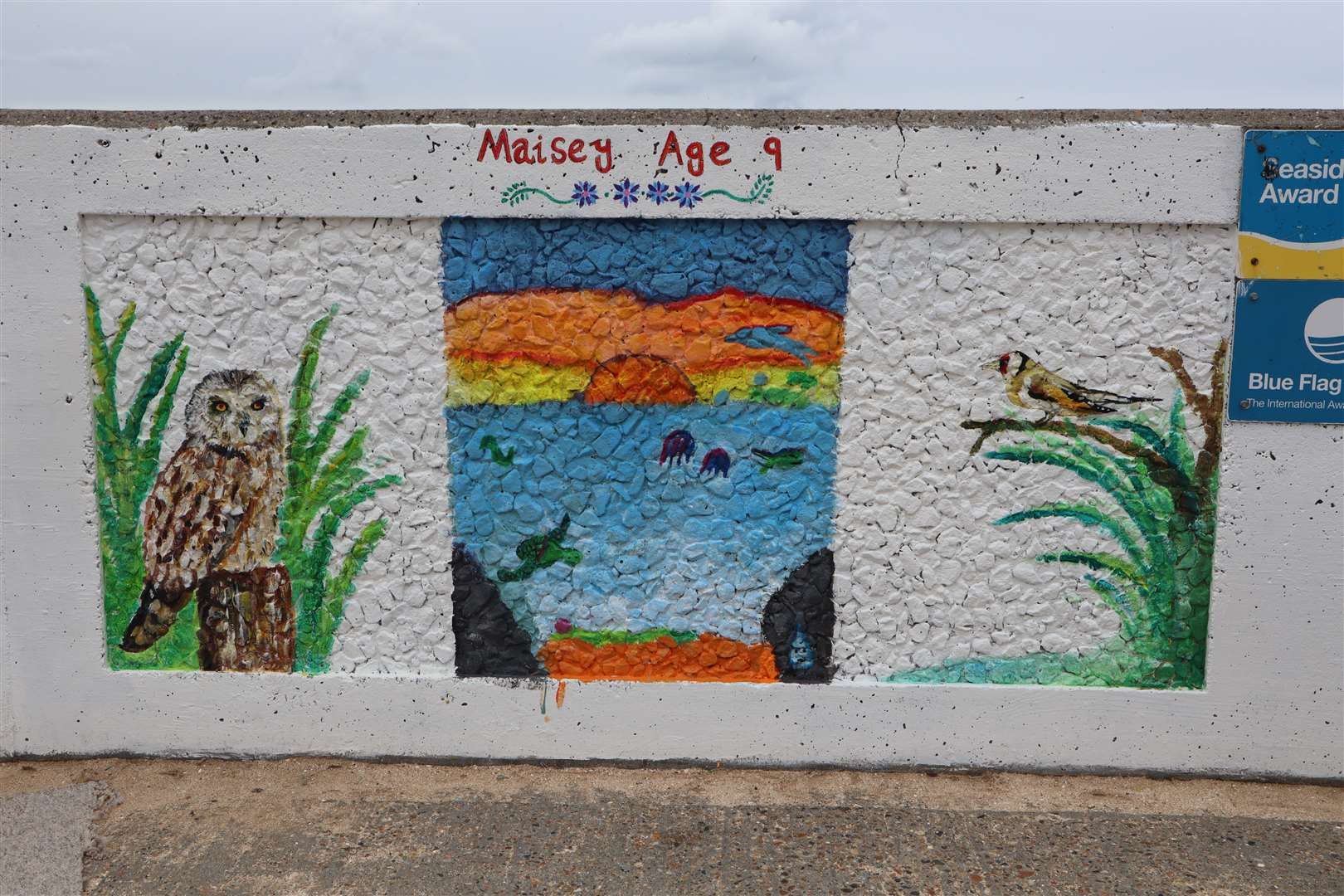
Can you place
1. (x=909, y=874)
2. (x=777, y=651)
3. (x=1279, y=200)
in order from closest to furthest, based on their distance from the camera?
1. (x=909, y=874)
2. (x=1279, y=200)
3. (x=777, y=651)

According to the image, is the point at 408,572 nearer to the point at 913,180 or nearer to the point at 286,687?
the point at 286,687

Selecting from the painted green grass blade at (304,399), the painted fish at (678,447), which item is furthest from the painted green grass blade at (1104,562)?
the painted green grass blade at (304,399)

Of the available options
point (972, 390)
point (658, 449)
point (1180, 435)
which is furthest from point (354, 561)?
point (1180, 435)

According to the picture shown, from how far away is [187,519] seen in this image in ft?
14.0

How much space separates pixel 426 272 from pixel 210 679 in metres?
1.88

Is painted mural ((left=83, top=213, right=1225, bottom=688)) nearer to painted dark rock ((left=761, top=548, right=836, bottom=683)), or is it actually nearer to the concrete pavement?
painted dark rock ((left=761, top=548, right=836, bottom=683))

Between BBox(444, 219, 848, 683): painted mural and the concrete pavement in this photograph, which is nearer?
the concrete pavement

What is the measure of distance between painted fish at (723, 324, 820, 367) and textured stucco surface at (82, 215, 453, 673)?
1161mm

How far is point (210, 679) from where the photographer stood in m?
4.32

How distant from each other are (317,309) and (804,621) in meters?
2.27

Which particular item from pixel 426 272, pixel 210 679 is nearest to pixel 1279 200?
pixel 426 272

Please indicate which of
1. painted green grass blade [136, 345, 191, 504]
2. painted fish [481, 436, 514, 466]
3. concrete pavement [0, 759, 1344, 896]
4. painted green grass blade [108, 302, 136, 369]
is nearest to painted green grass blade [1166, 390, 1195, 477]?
concrete pavement [0, 759, 1344, 896]

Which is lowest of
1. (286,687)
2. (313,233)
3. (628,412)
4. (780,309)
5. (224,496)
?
(286,687)

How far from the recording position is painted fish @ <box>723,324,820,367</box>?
406 cm
